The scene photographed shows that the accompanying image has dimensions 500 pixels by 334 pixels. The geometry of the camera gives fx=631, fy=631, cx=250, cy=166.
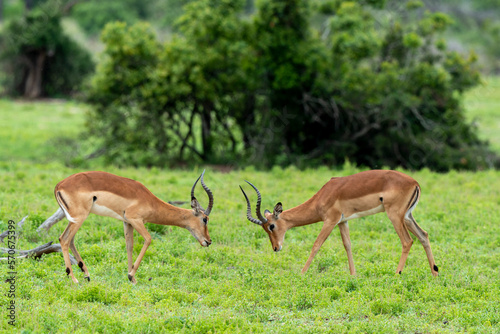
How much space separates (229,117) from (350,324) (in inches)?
484

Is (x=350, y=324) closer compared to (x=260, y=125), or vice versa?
(x=350, y=324)

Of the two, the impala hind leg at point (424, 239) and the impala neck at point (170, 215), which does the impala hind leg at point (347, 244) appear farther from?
the impala neck at point (170, 215)

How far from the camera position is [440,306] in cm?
723

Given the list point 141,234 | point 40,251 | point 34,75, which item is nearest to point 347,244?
point 141,234

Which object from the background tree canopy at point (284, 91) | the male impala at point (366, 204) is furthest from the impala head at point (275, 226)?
the background tree canopy at point (284, 91)

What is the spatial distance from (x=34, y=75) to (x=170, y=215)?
26.4 meters

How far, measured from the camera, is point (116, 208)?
761cm

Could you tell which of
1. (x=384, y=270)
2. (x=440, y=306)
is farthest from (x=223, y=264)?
(x=440, y=306)

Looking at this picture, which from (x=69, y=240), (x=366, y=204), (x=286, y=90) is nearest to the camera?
(x=69, y=240)

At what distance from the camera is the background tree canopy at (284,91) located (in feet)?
55.5

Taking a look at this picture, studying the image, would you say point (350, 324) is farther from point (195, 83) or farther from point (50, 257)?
point (195, 83)

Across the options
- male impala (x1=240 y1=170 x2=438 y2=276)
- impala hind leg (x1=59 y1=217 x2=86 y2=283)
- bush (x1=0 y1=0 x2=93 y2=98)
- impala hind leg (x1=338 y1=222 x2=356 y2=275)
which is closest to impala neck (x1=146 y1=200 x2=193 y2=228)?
male impala (x1=240 y1=170 x2=438 y2=276)

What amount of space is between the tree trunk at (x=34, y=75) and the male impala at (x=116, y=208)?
85.3ft

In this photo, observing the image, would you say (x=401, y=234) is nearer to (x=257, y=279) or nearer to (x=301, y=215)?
(x=301, y=215)
